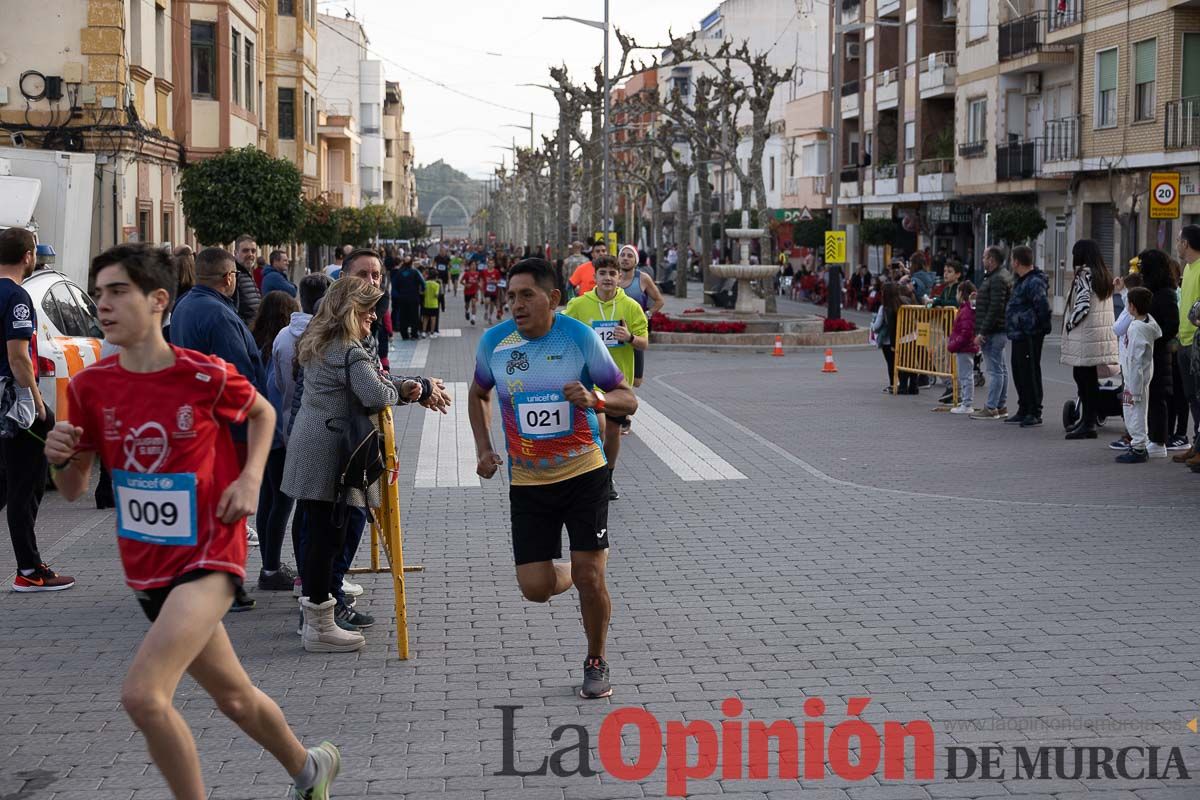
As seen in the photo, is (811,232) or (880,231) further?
(811,232)

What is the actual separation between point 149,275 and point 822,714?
3.05 metres

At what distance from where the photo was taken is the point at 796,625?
25.2 ft

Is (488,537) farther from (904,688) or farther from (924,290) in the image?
(924,290)

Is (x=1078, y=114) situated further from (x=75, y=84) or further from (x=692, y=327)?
(x=75, y=84)

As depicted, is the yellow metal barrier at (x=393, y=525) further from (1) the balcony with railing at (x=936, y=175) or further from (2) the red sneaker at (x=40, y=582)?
(1) the balcony with railing at (x=936, y=175)

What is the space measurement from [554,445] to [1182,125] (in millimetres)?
30804

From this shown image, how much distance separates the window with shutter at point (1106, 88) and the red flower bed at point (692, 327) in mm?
12697

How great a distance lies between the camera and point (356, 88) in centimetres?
10669

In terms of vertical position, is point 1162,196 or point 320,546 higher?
point 1162,196

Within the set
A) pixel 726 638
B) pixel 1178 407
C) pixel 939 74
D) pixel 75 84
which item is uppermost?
pixel 939 74

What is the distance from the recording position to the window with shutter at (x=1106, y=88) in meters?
37.3

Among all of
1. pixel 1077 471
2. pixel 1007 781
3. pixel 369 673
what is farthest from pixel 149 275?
pixel 1077 471

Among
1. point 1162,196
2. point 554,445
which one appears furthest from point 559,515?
point 1162,196

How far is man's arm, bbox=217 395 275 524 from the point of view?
180 inches
